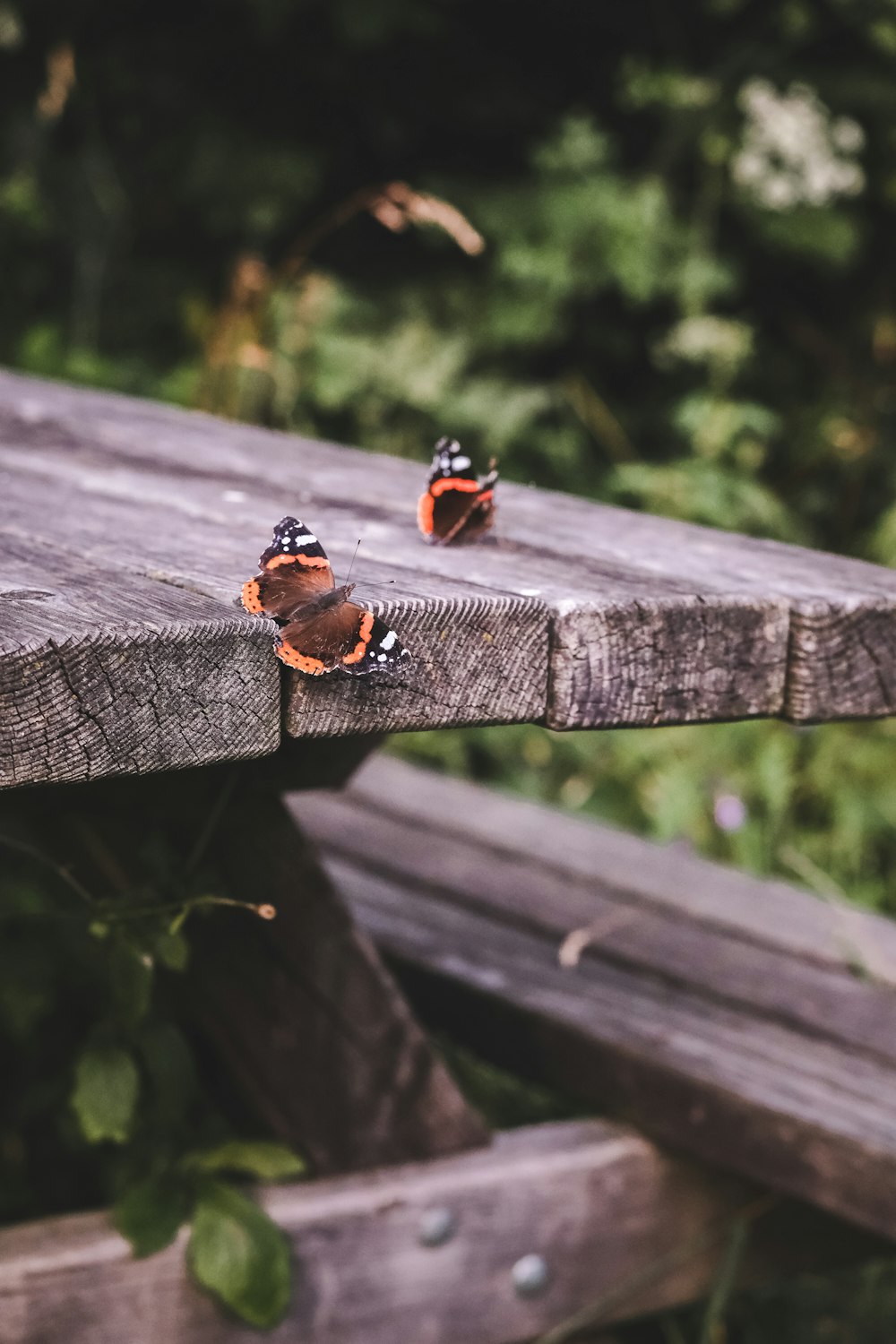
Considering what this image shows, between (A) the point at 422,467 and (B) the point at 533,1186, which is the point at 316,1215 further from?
(A) the point at 422,467

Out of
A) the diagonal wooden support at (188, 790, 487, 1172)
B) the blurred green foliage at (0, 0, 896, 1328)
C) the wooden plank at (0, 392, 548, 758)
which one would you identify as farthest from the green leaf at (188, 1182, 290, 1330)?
the blurred green foliage at (0, 0, 896, 1328)

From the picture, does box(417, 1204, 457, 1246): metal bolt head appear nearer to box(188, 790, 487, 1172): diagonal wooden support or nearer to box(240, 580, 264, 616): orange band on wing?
box(188, 790, 487, 1172): diagonal wooden support

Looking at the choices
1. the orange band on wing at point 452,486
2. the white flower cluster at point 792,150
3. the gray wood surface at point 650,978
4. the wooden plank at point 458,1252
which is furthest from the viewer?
the white flower cluster at point 792,150

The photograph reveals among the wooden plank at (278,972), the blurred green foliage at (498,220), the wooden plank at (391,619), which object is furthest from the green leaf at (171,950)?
the blurred green foliage at (498,220)

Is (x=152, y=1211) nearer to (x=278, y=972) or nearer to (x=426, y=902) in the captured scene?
(x=278, y=972)

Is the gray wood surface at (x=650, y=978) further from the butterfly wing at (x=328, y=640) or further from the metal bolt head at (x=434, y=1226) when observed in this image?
the butterfly wing at (x=328, y=640)
